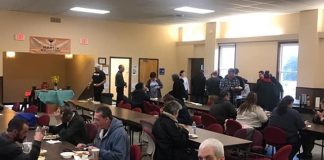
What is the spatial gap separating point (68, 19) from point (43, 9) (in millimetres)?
1562

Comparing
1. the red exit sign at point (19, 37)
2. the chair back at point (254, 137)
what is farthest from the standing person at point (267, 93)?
the red exit sign at point (19, 37)

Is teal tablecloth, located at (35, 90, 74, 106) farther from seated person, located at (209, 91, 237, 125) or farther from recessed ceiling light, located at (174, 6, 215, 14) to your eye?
seated person, located at (209, 91, 237, 125)

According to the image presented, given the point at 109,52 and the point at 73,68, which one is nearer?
the point at 109,52

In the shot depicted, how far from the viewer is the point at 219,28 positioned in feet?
43.7

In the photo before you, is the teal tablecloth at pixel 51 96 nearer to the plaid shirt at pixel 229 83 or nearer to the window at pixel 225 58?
the plaid shirt at pixel 229 83

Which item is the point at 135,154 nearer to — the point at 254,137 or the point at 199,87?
the point at 254,137

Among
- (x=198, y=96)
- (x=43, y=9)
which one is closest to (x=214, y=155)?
(x=198, y=96)

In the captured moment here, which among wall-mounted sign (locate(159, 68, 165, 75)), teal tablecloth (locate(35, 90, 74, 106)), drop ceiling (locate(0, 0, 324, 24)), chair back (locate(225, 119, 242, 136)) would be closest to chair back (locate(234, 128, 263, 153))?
chair back (locate(225, 119, 242, 136))

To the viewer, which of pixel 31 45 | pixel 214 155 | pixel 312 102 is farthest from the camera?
pixel 31 45

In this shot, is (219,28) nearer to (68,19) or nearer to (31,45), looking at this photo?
(68,19)

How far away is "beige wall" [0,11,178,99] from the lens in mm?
12117

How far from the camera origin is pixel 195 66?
14711 millimetres

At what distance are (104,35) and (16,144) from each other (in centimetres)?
1081

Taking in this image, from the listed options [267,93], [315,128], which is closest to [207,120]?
[315,128]
